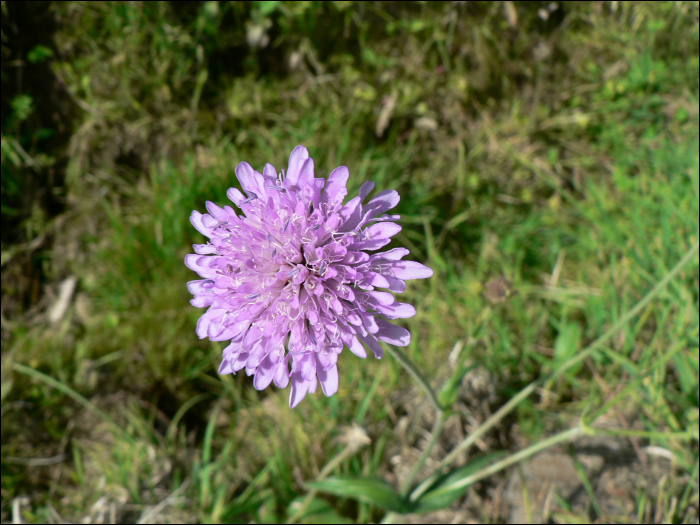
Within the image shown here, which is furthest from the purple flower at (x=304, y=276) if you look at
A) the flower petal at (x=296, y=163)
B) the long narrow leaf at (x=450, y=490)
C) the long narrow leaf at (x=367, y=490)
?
the long narrow leaf at (x=450, y=490)

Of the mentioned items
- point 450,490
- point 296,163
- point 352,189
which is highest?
point 352,189

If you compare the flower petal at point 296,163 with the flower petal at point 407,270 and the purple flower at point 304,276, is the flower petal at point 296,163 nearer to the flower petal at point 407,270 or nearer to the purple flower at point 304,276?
the purple flower at point 304,276

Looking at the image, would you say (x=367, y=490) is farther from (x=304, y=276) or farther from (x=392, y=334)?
(x=304, y=276)

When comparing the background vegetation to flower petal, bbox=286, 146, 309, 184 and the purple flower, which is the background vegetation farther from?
flower petal, bbox=286, 146, 309, 184

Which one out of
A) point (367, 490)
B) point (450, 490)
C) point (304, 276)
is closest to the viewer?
point (304, 276)

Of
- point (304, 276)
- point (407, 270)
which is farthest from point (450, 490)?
point (304, 276)

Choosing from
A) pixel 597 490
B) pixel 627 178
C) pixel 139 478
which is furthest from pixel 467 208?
pixel 139 478

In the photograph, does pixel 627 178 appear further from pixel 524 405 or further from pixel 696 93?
pixel 524 405
